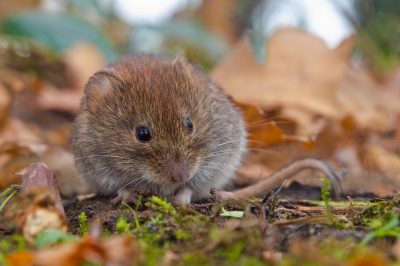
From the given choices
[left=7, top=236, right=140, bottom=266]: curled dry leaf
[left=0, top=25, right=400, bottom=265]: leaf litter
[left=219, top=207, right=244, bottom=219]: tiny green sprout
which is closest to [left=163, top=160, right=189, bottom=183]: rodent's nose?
[left=0, top=25, right=400, bottom=265]: leaf litter

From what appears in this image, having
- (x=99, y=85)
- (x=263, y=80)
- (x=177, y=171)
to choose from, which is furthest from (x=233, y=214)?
(x=263, y=80)

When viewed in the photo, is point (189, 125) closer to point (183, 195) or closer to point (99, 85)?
point (183, 195)


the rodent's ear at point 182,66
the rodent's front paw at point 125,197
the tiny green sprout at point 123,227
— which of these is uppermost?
the rodent's ear at point 182,66

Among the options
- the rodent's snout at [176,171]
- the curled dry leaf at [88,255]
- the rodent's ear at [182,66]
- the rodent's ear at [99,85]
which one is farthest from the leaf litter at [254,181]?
the rodent's ear at [182,66]

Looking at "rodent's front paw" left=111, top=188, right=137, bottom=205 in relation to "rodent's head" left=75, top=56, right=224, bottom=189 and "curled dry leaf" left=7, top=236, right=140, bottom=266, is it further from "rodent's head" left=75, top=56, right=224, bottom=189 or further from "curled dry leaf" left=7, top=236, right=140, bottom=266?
"curled dry leaf" left=7, top=236, right=140, bottom=266

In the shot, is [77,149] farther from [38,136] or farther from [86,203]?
[38,136]

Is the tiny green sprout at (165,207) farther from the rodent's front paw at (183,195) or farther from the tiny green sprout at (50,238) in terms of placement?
the rodent's front paw at (183,195)
